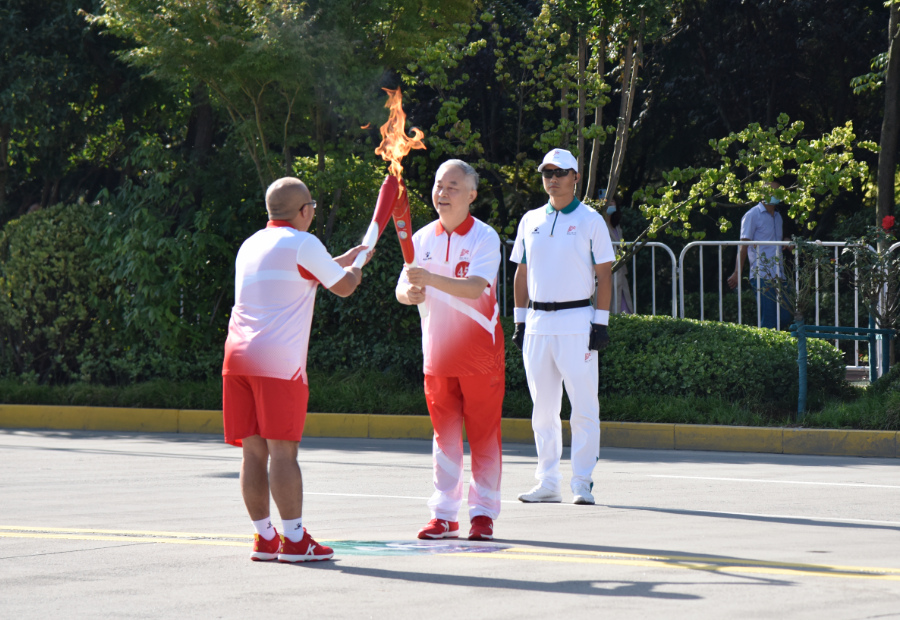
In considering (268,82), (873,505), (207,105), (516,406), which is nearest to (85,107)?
(207,105)

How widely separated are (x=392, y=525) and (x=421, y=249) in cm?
148

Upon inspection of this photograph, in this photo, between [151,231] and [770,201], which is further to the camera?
[151,231]

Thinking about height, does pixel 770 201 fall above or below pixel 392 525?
above

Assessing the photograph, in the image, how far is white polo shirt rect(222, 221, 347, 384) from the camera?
5.44 m

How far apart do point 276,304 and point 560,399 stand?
2516 mm

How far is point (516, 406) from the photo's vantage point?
12055mm

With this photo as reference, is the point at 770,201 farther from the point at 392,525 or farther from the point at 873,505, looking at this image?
the point at 392,525

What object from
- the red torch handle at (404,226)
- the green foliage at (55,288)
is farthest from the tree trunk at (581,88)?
→ the red torch handle at (404,226)

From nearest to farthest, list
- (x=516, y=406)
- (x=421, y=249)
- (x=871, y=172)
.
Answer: (x=421, y=249) < (x=516, y=406) < (x=871, y=172)

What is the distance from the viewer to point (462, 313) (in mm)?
6215

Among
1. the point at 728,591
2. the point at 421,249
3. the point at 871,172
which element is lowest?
the point at 728,591

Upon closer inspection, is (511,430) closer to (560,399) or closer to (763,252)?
(763,252)

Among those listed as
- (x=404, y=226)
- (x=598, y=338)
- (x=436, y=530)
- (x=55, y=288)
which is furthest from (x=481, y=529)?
(x=55, y=288)

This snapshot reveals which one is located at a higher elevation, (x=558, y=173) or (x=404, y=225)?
(x=558, y=173)
